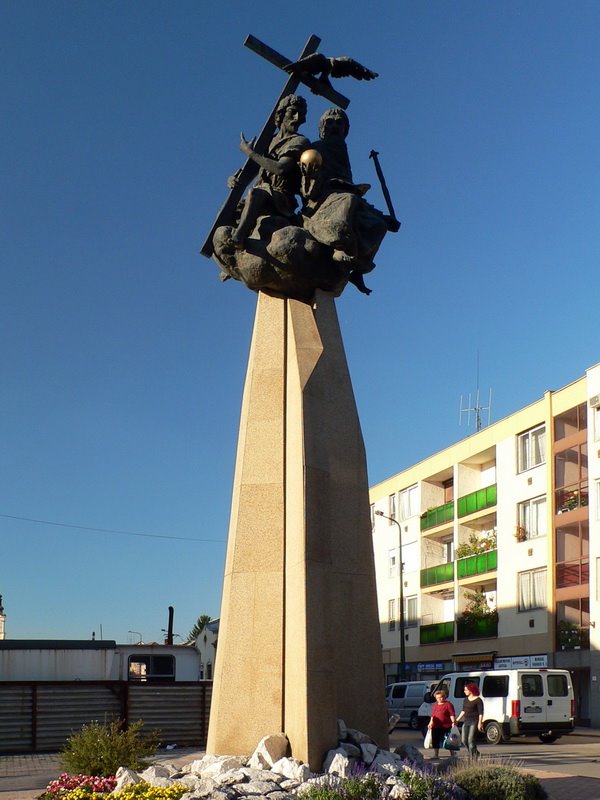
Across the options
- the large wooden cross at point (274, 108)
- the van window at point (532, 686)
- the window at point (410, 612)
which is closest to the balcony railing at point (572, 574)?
the van window at point (532, 686)

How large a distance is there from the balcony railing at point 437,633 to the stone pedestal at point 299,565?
40612mm

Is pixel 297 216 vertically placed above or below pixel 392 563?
above

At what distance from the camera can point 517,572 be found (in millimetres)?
47000

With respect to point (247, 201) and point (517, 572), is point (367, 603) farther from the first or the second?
point (517, 572)

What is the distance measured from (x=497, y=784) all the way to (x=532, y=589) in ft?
115

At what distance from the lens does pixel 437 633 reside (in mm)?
54219

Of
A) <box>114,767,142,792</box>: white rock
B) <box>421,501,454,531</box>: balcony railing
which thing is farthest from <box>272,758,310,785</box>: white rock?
<box>421,501,454,531</box>: balcony railing

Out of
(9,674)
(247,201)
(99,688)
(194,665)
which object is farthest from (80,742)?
(194,665)

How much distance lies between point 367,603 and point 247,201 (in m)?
5.99

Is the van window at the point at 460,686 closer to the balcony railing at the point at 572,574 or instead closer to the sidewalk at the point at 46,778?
the sidewalk at the point at 46,778

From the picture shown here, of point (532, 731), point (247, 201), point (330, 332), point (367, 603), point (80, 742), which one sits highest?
point (247, 201)

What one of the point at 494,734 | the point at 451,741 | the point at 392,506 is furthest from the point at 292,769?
the point at 392,506

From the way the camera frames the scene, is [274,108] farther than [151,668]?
No

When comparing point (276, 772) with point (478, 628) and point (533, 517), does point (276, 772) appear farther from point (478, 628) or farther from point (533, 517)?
point (478, 628)
